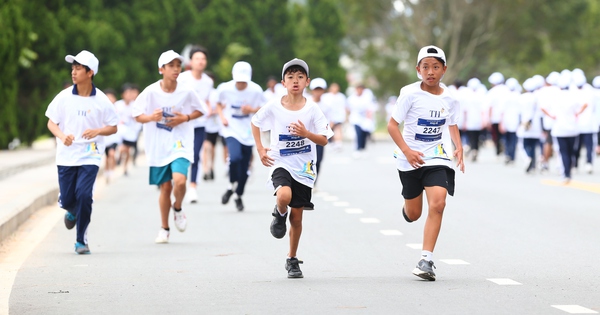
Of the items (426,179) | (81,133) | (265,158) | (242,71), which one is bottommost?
(426,179)

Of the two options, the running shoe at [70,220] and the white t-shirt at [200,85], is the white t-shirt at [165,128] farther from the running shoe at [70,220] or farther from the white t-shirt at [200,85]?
the white t-shirt at [200,85]

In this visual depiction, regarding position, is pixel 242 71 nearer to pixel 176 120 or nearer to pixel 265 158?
pixel 176 120

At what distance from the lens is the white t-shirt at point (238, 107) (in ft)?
58.8

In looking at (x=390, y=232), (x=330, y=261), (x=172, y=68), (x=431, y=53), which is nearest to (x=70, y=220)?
(x=172, y=68)

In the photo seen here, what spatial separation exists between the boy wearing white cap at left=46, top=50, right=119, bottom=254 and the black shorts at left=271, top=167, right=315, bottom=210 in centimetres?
262

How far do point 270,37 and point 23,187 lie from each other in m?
45.8

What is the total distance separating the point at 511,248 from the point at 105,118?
13.4ft

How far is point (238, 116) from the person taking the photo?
1800 centimetres

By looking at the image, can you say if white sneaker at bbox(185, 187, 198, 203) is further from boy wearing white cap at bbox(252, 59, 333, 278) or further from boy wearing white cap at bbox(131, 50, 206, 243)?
boy wearing white cap at bbox(252, 59, 333, 278)

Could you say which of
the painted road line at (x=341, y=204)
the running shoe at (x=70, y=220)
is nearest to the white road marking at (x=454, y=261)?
the running shoe at (x=70, y=220)

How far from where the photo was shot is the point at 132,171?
28.1 metres

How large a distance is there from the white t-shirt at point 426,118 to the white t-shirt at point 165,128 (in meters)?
3.60

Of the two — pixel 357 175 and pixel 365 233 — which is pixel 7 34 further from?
pixel 365 233

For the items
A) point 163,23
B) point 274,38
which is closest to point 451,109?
point 163,23
